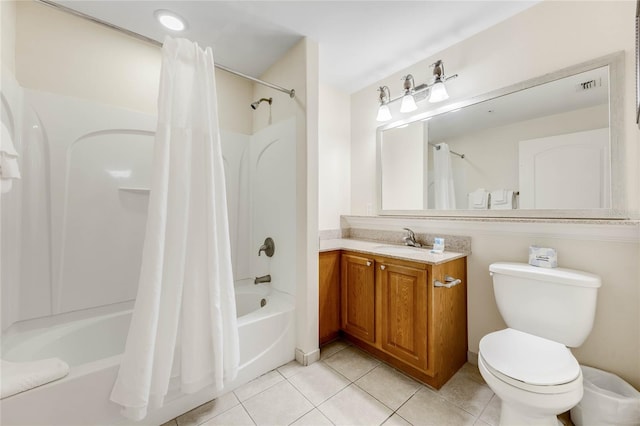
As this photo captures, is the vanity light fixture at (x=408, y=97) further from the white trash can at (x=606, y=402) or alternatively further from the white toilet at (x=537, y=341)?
the white trash can at (x=606, y=402)

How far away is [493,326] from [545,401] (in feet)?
2.52

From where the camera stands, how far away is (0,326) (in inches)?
50.8

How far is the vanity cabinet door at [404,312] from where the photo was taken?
5.08 ft

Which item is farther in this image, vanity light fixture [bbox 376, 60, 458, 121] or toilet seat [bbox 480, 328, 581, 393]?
vanity light fixture [bbox 376, 60, 458, 121]

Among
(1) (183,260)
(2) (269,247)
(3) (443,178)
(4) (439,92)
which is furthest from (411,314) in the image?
(4) (439,92)

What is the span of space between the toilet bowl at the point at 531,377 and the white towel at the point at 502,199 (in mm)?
830

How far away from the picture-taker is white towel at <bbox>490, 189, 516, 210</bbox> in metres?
1.68

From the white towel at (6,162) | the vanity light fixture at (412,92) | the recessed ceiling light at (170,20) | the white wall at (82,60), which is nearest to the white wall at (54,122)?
the white wall at (82,60)

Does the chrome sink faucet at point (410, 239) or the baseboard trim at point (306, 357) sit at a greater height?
the chrome sink faucet at point (410, 239)

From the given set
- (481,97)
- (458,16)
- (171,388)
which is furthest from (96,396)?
(458,16)

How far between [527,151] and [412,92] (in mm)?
950

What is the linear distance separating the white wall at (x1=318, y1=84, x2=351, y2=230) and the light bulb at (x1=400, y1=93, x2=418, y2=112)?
78cm

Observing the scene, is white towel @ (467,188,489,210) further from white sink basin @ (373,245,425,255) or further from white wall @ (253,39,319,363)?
white wall @ (253,39,319,363)

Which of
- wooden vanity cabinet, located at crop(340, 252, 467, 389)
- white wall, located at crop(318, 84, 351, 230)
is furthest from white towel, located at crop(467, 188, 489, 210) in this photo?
white wall, located at crop(318, 84, 351, 230)
